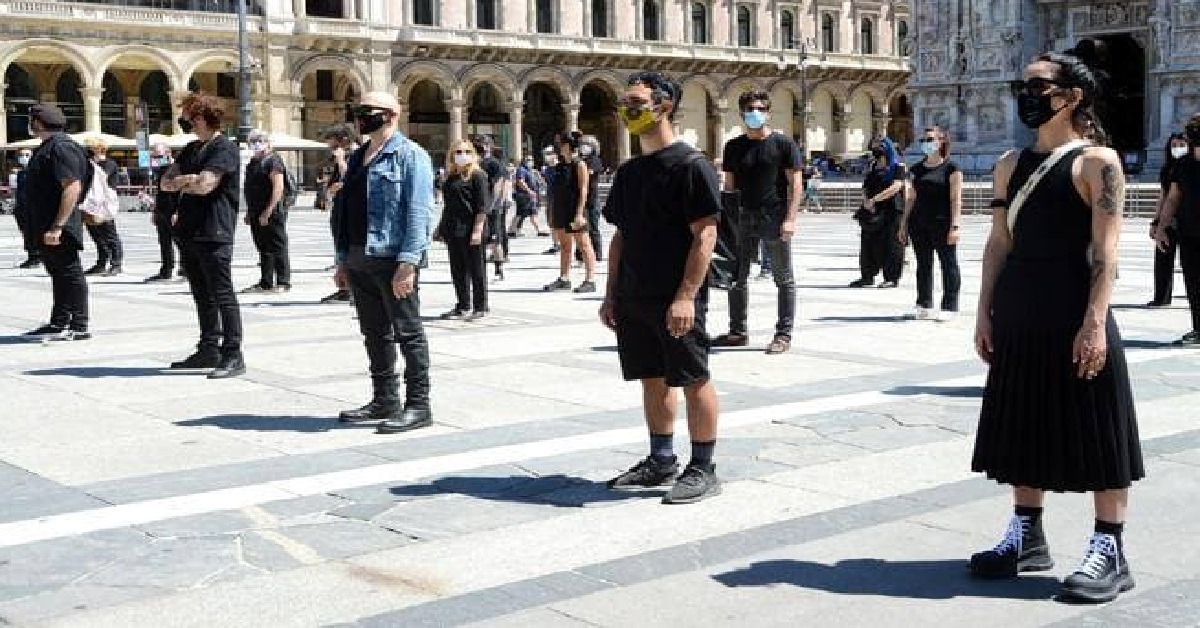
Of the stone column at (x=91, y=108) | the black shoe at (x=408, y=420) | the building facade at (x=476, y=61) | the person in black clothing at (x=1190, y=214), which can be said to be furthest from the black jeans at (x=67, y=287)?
the stone column at (x=91, y=108)

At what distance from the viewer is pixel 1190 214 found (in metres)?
10.7

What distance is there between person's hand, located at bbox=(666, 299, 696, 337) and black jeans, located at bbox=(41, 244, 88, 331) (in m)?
7.02

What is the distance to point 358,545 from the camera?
5.50 metres

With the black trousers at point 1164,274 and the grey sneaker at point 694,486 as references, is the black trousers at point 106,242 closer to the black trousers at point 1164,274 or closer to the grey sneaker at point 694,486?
the black trousers at point 1164,274

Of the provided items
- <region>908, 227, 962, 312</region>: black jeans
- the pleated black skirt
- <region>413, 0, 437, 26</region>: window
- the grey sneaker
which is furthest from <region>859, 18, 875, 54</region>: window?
the pleated black skirt

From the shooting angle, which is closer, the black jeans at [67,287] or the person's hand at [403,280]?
the person's hand at [403,280]

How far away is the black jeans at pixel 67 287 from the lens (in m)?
11.5

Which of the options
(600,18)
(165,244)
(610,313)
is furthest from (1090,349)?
(600,18)

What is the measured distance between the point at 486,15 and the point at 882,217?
44857 mm

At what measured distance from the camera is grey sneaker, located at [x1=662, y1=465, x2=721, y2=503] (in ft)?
19.9

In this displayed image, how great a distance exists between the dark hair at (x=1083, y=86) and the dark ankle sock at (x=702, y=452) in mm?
2011

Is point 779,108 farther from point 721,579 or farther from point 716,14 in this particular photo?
point 721,579

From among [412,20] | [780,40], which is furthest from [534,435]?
[780,40]

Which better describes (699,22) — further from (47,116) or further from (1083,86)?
(1083,86)
